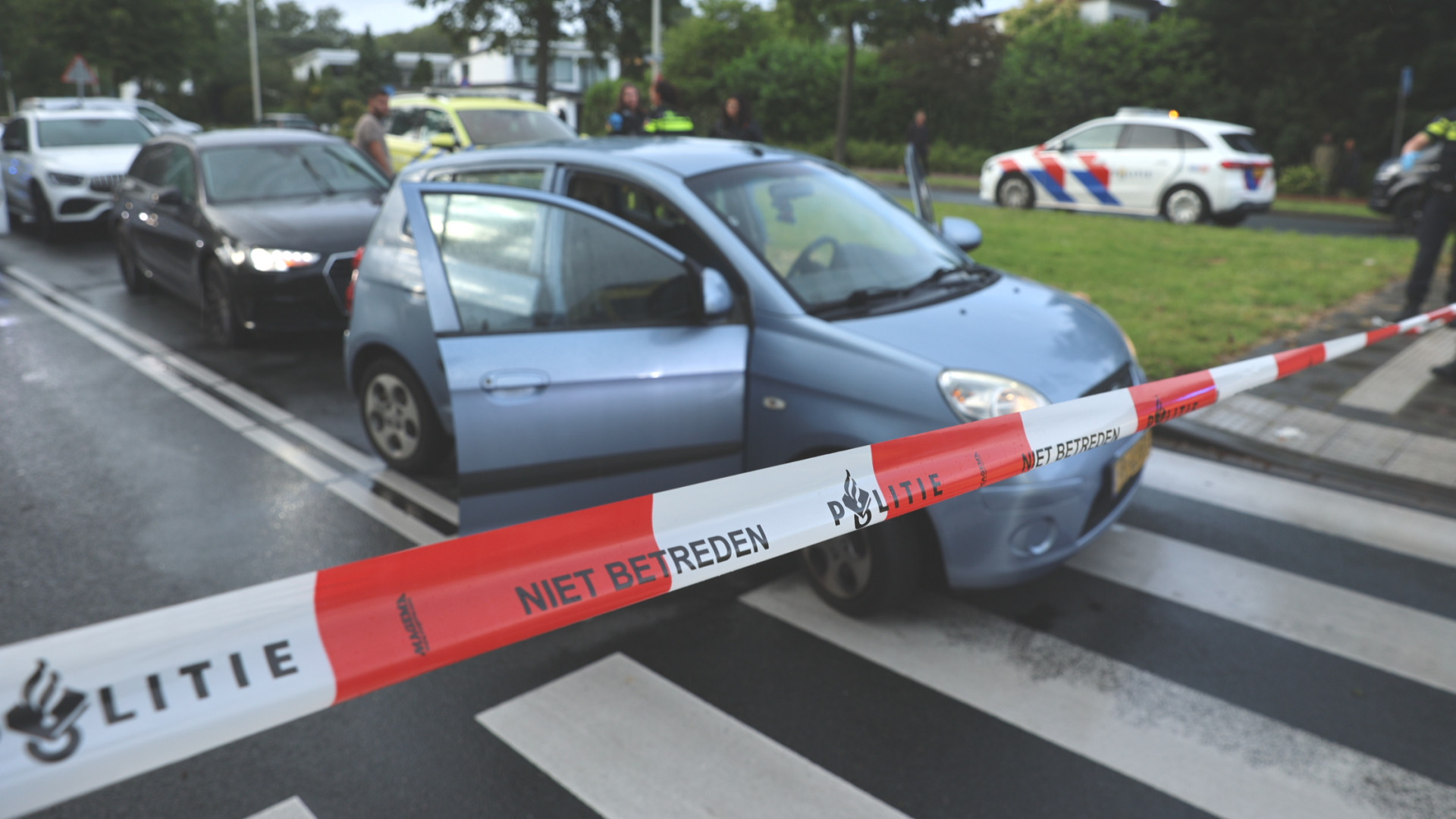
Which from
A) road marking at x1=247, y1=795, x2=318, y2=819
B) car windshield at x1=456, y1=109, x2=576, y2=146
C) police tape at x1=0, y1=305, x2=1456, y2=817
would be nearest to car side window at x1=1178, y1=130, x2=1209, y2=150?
car windshield at x1=456, y1=109, x2=576, y2=146

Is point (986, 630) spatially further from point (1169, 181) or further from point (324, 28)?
point (324, 28)

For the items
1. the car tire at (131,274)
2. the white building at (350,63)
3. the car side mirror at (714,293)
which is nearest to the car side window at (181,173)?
the car tire at (131,274)

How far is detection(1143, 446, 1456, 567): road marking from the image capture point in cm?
453

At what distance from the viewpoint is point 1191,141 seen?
1530 centimetres

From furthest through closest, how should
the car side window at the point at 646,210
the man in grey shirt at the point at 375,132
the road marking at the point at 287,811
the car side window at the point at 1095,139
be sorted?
the car side window at the point at 1095,139
the man in grey shirt at the point at 375,132
the car side window at the point at 646,210
the road marking at the point at 287,811

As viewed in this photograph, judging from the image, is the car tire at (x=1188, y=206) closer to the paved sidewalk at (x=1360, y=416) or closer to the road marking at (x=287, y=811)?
the paved sidewalk at (x=1360, y=416)

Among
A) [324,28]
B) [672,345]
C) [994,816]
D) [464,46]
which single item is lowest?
[994,816]

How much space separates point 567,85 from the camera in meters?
73.6

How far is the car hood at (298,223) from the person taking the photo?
7578 mm

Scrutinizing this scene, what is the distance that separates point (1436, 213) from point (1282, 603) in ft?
18.3

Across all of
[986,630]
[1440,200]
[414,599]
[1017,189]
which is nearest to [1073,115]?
[1017,189]

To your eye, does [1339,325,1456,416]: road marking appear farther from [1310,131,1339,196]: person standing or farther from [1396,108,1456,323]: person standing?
[1310,131,1339,196]: person standing

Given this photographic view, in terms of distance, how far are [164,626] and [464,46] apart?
2643 centimetres

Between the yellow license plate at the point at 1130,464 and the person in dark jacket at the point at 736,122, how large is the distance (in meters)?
8.42
